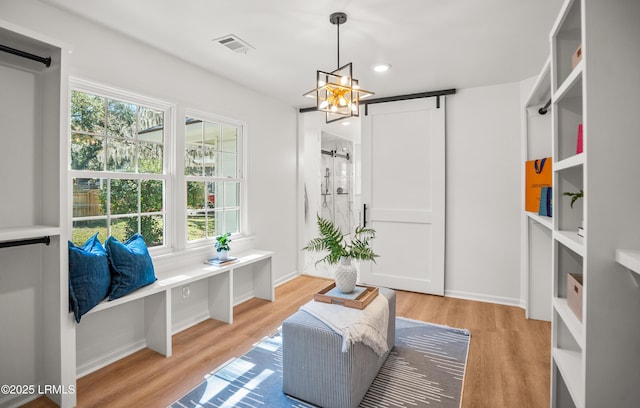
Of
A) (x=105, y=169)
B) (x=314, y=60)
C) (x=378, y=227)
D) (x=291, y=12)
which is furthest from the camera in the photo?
(x=378, y=227)

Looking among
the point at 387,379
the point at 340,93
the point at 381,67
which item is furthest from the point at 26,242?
the point at 381,67

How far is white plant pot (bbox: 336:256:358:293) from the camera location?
7.39ft

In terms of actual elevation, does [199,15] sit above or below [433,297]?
above

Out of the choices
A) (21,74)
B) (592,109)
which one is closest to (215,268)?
(21,74)

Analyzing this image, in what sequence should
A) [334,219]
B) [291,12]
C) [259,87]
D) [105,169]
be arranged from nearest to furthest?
[291,12] < [105,169] < [259,87] < [334,219]

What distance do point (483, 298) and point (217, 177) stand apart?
3.27 m

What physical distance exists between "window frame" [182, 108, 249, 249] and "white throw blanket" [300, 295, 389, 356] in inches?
63.1

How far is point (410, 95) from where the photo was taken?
406 centimetres

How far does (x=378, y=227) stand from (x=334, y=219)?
2288 mm

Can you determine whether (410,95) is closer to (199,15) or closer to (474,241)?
(474,241)

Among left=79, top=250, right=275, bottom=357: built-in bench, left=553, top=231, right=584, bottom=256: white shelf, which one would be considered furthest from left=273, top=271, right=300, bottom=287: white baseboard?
left=553, top=231, right=584, bottom=256: white shelf

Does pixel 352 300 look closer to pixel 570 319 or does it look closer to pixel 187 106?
pixel 570 319

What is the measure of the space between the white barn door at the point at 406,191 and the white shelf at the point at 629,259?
2907 millimetres

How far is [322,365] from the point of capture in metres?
1.87
